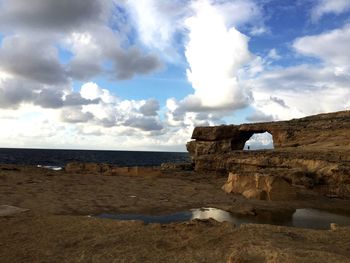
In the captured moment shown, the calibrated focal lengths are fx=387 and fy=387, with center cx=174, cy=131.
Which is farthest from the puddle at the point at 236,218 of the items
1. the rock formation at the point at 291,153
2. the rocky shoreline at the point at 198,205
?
the rock formation at the point at 291,153

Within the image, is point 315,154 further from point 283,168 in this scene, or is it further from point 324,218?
point 324,218

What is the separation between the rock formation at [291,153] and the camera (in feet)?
85.1

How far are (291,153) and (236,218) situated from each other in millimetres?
15559

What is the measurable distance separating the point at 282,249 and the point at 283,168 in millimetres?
20998

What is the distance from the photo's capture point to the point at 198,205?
2036 centimetres

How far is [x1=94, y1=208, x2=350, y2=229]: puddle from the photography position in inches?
641

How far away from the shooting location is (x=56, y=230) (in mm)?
12547

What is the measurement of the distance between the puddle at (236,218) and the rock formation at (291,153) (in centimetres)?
428

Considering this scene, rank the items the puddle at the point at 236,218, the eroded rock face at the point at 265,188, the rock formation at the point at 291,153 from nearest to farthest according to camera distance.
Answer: the puddle at the point at 236,218
the eroded rock face at the point at 265,188
the rock formation at the point at 291,153

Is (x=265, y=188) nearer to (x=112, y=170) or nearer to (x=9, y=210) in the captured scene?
(x=9, y=210)

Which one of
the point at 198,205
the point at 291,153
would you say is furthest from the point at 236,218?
the point at 291,153

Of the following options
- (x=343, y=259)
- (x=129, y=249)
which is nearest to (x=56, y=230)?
(x=129, y=249)

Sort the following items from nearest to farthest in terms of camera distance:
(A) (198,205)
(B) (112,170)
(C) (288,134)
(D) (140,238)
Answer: (D) (140,238)
(A) (198,205)
(B) (112,170)
(C) (288,134)

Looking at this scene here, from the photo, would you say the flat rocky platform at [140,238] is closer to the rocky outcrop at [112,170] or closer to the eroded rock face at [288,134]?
the rocky outcrop at [112,170]
